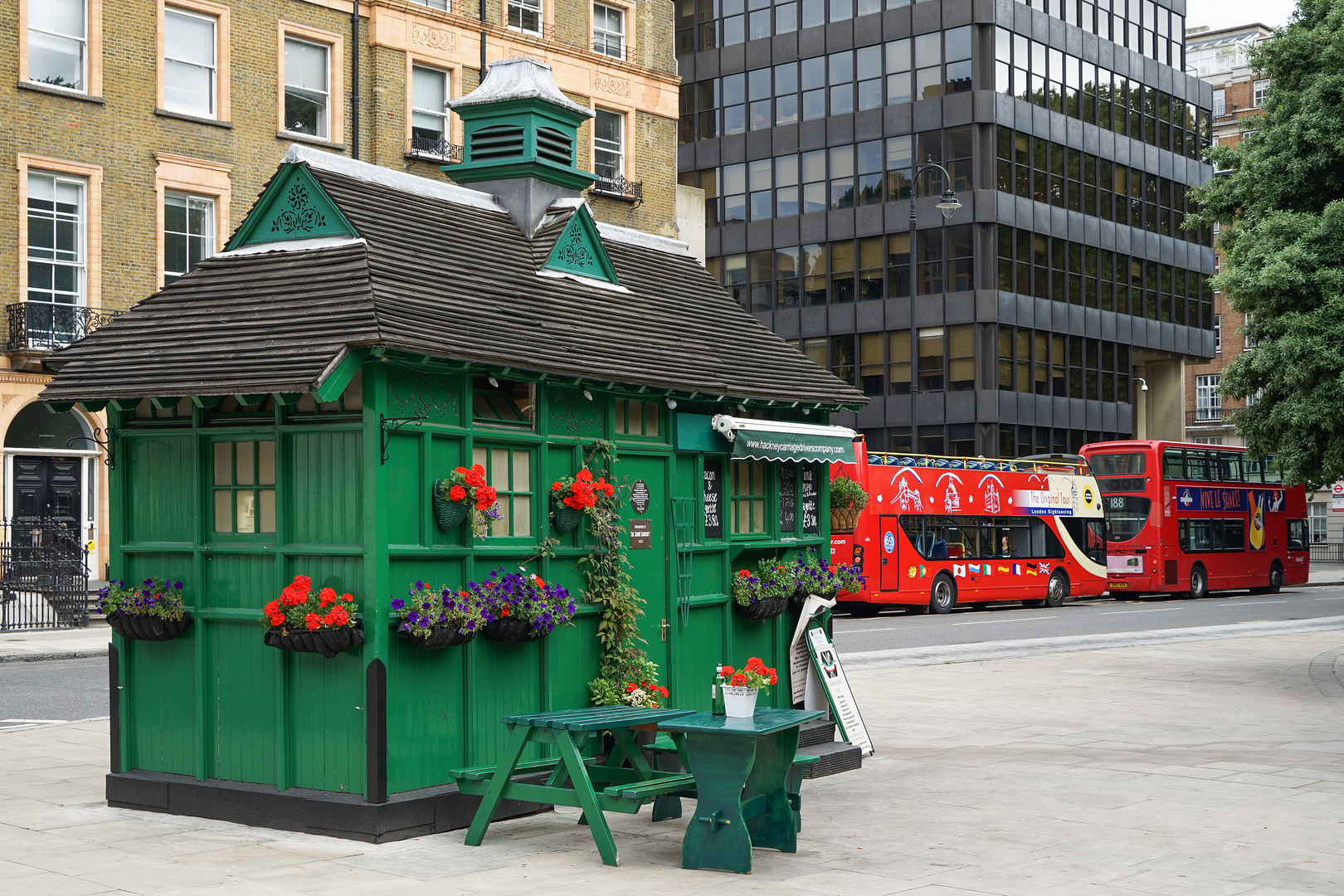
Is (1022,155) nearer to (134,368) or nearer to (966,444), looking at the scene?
(966,444)

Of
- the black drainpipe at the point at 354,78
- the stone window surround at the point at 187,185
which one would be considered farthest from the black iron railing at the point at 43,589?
the black drainpipe at the point at 354,78

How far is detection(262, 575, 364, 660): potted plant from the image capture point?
27.2ft

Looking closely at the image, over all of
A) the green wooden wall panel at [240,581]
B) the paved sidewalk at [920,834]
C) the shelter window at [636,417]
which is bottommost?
the paved sidewalk at [920,834]

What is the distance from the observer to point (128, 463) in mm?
9633

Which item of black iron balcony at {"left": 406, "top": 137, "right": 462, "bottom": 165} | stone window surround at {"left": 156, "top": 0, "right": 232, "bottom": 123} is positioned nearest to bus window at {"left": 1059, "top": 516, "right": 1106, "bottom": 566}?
black iron balcony at {"left": 406, "top": 137, "right": 462, "bottom": 165}

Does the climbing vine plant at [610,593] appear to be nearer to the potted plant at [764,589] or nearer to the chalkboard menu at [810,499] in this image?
the potted plant at [764,589]

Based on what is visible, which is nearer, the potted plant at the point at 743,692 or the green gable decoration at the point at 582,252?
the potted plant at the point at 743,692

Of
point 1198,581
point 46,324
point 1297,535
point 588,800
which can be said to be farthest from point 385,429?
point 1297,535

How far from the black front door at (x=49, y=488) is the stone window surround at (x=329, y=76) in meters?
9.27

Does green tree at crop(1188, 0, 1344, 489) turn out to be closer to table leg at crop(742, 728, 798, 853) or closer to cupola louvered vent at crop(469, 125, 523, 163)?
cupola louvered vent at crop(469, 125, 523, 163)

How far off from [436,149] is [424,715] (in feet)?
102

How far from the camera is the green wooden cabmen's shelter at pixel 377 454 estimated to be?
859 cm

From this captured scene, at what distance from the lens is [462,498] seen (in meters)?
8.78

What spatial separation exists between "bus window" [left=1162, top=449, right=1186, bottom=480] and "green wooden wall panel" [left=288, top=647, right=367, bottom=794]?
3507 centimetres
